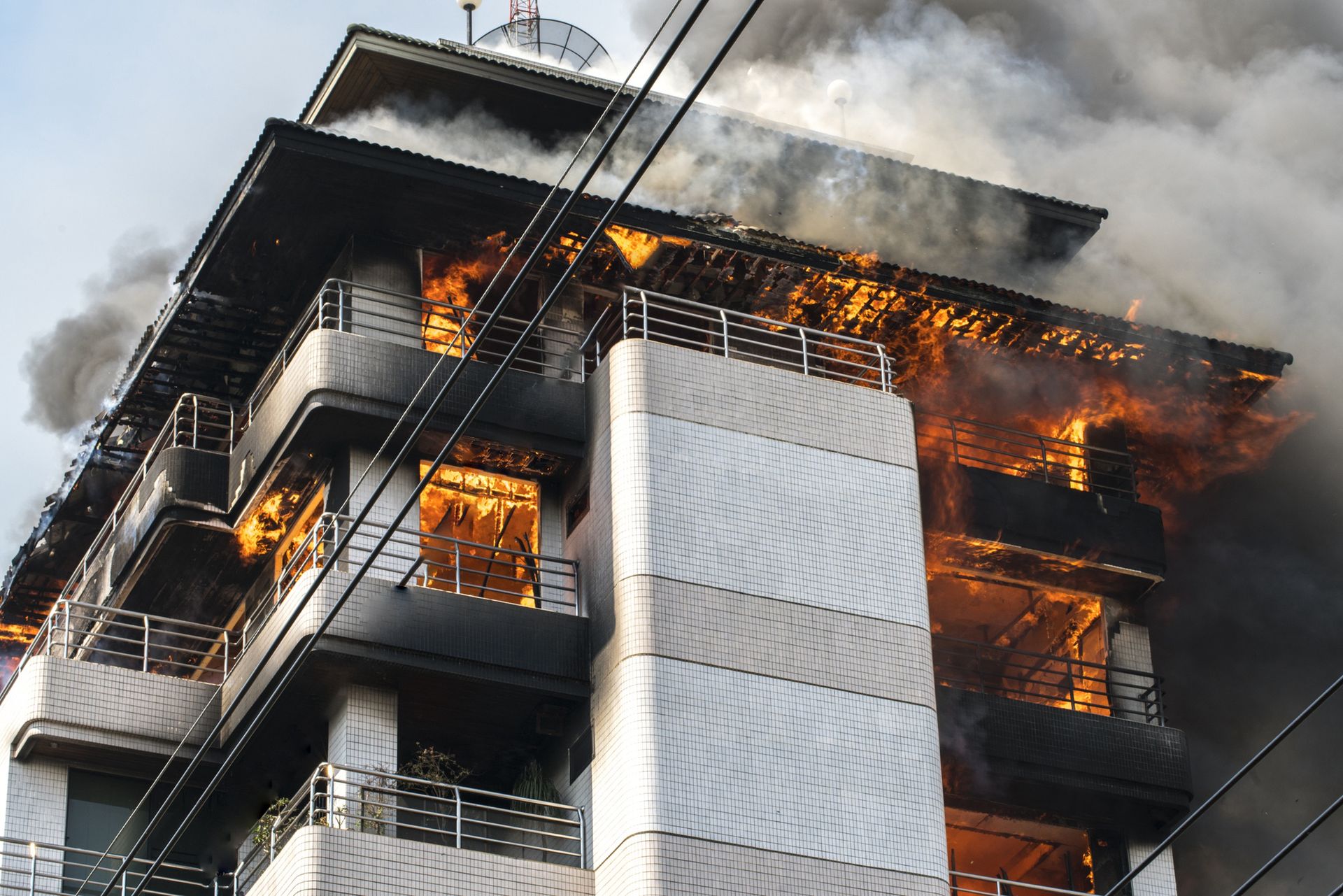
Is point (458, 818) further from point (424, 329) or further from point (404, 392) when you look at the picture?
point (424, 329)

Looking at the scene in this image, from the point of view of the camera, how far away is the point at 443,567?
2719cm

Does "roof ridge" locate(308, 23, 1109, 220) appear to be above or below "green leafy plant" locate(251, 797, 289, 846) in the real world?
above

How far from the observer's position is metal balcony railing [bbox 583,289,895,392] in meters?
30.5

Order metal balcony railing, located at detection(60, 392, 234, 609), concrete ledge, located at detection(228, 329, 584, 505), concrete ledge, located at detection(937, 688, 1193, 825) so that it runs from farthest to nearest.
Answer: metal balcony railing, located at detection(60, 392, 234, 609), concrete ledge, located at detection(937, 688, 1193, 825), concrete ledge, located at detection(228, 329, 584, 505)

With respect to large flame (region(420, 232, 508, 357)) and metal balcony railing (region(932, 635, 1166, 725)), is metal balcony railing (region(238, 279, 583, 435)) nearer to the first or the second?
large flame (region(420, 232, 508, 357))

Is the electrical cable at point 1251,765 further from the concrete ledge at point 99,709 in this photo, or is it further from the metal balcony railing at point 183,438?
the metal balcony railing at point 183,438

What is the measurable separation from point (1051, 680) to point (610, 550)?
887cm

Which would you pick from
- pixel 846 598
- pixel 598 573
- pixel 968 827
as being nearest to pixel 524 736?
pixel 598 573

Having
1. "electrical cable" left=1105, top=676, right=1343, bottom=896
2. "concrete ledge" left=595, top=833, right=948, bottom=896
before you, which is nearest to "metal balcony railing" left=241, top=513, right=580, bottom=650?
"concrete ledge" left=595, top=833, right=948, bottom=896

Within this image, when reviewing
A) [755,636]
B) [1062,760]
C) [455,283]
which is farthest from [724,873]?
[455,283]

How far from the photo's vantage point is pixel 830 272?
103ft

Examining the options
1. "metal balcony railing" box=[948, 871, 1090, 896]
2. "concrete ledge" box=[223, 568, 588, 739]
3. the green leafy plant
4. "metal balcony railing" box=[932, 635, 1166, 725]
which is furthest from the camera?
"metal balcony railing" box=[932, 635, 1166, 725]

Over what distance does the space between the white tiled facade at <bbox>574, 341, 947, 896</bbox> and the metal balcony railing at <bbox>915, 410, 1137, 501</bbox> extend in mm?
3557

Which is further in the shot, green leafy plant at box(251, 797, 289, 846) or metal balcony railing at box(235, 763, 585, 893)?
green leafy plant at box(251, 797, 289, 846)
